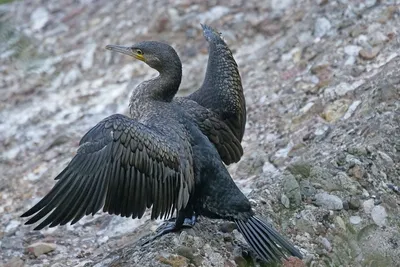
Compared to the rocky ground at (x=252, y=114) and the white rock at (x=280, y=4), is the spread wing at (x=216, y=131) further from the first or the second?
the white rock at (x=280, y=4)

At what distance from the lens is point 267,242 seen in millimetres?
5277

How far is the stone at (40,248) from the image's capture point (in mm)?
6660

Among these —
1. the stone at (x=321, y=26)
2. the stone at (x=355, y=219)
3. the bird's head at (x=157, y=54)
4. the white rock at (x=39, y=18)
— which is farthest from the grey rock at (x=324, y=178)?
the white rock at (x=39, y=18)

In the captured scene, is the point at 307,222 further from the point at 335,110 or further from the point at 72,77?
the point at 72,77

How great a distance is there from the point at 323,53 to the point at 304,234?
3.38 metres

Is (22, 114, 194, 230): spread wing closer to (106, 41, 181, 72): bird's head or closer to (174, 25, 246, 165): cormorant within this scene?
(174, 25, 246, 165): cormorant

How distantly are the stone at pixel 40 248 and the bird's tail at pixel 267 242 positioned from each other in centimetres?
202

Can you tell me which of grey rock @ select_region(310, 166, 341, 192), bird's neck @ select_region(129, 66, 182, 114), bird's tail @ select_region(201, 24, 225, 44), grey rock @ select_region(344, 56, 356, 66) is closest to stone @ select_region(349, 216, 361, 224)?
grey rock @ select_region(310, 166, 341, 192)

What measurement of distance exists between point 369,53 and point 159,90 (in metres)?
2.82

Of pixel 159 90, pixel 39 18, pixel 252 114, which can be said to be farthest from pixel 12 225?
pixel 39 18

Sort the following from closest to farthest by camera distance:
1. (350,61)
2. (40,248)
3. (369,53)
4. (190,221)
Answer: (190,221), (40,248), (369,53), (350,61)

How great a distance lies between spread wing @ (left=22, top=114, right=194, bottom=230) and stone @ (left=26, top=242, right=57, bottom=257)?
1521mm

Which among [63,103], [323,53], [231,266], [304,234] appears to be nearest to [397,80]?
[323,53]

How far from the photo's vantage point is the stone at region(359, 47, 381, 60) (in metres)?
8.09
